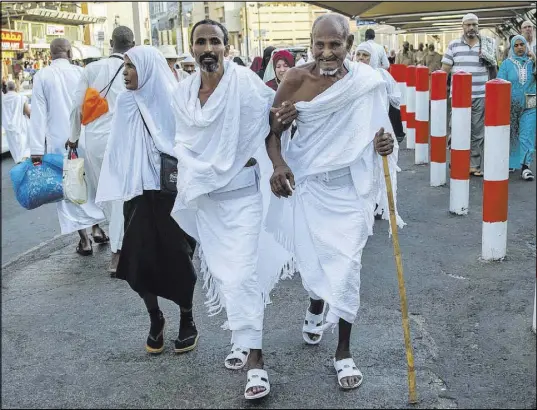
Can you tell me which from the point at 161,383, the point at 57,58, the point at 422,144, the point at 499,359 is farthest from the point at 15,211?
the point at 499,359

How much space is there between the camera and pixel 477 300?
16.4 feet

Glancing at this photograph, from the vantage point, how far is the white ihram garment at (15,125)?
1299 centimetres

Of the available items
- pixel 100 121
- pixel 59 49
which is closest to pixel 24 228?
pixel 59 49

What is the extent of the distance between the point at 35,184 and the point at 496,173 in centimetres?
382

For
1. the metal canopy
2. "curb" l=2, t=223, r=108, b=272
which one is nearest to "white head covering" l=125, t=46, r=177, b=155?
"curb" l=2, t=223, r=108, b=272

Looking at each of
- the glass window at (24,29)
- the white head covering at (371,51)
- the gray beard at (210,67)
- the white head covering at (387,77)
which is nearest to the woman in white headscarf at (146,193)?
the gray beard at (210,67)

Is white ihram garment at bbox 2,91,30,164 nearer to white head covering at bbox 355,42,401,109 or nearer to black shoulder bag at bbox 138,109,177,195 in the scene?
white head covering at bbox 355,42,401,109

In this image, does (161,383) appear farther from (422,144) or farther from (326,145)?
(422,144)

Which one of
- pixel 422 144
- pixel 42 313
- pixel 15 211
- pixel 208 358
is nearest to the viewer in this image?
pixel 208 358

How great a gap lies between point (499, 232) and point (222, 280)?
2.78 m

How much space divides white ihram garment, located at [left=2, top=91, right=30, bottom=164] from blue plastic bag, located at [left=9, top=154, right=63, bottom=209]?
6.60 meters

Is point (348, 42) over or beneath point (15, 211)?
over

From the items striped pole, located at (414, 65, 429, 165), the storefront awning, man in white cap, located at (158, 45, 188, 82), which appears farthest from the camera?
the storefront awning

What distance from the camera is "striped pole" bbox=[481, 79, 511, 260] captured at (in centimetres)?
577
